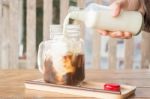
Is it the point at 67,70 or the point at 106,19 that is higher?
the point at 106,19

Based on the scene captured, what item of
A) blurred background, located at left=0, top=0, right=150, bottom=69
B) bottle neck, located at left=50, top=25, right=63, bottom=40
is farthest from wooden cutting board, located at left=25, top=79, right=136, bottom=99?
blurred background, located at left=0, top=0, right=150, bottom=69

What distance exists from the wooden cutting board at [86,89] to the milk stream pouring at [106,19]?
0.18 m

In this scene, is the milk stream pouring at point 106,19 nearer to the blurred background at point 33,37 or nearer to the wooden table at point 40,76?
the wooden table at point 40,76

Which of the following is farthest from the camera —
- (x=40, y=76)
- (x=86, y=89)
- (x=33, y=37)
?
(x=33, y=37)

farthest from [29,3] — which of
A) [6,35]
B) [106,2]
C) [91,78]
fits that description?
[91,78]

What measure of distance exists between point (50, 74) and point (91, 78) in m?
0.26

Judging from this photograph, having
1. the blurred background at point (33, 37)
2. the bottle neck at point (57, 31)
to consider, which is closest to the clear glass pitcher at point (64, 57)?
the bottle neck at point (57, 31)

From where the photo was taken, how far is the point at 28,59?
8.91 ft

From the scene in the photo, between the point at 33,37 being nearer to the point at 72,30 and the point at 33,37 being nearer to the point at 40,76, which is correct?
the point at 40,76

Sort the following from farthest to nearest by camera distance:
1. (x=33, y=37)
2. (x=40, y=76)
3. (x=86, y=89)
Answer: (x=33, y=37) → (x=40, y=76) → (x=86, y=89)

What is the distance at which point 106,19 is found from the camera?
1107 mm

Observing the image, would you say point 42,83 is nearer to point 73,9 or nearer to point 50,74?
point 50,74

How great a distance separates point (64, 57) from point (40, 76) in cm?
30

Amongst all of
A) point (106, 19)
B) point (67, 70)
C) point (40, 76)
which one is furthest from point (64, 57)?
point (40, 76)
